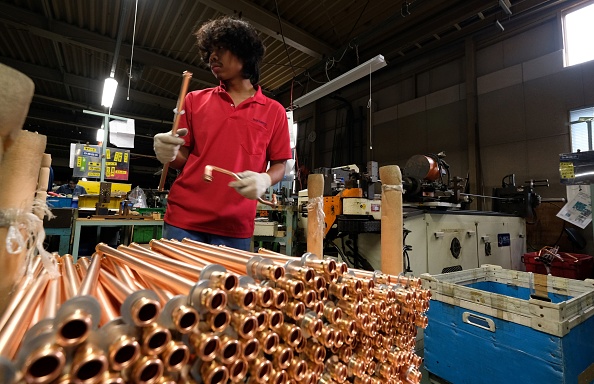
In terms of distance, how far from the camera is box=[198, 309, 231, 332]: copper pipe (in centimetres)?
41

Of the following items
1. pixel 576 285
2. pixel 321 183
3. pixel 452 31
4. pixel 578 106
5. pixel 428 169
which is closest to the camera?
pixel 321 183

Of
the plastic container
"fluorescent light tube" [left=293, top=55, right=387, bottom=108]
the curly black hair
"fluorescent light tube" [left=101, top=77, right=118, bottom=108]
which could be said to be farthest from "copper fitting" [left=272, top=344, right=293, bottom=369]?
"fluorescent light tube" [left=101, top=77, right=118, bottom=108]

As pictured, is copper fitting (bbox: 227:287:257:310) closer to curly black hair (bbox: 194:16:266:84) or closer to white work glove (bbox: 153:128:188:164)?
white work glove (bbox: 153:128:188:164)

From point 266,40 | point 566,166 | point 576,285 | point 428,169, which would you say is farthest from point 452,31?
point 576,285

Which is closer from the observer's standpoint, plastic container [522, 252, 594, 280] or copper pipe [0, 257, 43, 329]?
copper pipe [0, 257, 43, 329]

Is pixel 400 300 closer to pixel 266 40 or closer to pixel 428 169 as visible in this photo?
pixel 428 169

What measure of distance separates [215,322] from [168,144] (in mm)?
884

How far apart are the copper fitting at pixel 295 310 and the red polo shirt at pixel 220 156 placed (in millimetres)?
695

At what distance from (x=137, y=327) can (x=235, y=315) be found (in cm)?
14

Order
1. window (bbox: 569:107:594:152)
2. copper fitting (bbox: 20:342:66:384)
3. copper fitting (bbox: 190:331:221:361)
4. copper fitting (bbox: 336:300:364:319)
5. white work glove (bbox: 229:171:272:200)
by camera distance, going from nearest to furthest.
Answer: copper fitting (bbox: 20:342:66:384) → copper fitting (bbox: 190:331:221:361) → copper fitting (bbox: 336:300:364:319) → white work glove (bbox: 229:171:272:200) → window (bbox: 569:107:594:152)

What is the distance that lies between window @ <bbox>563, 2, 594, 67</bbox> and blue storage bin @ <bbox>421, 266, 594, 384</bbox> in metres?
3.84

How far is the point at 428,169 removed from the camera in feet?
8.92

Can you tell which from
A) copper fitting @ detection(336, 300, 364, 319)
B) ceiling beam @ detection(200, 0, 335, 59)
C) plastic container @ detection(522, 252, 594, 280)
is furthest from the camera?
ceiling beam @ detection(200, 0, 335, 59)

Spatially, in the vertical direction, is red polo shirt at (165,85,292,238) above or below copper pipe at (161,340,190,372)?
above
